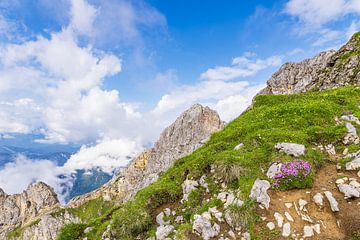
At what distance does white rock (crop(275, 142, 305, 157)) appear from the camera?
59.9 ft

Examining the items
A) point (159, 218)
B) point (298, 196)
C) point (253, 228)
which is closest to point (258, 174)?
point (298, 196)

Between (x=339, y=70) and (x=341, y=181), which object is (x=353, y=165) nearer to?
(x=341, y=181)

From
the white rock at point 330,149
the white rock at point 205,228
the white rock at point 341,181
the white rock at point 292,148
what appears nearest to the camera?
the white rock at point 205,228

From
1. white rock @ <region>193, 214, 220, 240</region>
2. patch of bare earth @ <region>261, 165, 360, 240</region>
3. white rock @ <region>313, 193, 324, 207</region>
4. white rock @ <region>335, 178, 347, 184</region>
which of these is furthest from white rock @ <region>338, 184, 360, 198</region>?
white rock @ <region>193, 214, 220, 240</region>

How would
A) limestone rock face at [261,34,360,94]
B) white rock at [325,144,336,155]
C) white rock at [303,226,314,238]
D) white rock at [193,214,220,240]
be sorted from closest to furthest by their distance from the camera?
white rock at [303,226,314,238], white rock at [193,214,220,240], white rock at [325,144,336,155], limestone rock face at [261,34,360,94]

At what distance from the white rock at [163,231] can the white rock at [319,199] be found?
795 centimetres

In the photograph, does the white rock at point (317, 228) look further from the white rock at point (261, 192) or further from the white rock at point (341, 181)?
the white rock at point (341, 181)

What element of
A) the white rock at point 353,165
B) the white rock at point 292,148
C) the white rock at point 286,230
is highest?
the white rock at point 292,148

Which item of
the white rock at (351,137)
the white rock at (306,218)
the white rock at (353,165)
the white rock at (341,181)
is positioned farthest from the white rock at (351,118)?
the white rock at (306,218)

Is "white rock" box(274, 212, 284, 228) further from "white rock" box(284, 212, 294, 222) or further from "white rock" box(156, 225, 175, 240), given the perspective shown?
"white rock" box(156, 225, 175, 240)

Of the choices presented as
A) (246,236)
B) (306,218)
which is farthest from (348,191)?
(246,236)

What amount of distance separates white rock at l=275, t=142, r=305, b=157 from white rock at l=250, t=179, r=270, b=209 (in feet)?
11.1

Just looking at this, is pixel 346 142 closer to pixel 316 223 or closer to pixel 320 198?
pixel 320 198

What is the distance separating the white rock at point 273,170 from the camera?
16875mm
